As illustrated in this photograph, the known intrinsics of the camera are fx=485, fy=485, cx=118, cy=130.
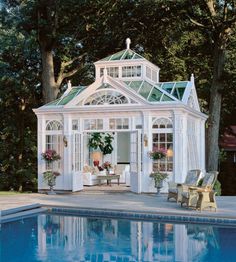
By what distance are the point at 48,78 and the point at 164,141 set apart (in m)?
8.29

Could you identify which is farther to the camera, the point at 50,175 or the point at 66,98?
the point at 66,98

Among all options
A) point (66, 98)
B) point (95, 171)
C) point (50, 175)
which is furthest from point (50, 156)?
point (95, 171)

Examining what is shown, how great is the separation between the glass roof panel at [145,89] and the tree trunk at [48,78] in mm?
6014

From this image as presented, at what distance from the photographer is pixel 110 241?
1006cm

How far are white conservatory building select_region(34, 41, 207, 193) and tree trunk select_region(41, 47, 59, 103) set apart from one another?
3.50 meters

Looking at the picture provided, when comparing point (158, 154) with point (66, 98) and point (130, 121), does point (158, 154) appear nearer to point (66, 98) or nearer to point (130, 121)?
point (130, 121)

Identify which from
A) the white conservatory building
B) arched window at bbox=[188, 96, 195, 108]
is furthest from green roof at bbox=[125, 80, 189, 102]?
arched window at bbox=[188, 96, 195, 108]

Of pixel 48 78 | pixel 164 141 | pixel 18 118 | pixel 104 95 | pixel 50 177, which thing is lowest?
pixel 50 177

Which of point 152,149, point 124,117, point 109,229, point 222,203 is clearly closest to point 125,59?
point 124,117

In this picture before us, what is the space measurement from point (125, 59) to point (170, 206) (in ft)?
24.2

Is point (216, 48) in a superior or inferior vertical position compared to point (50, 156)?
superior

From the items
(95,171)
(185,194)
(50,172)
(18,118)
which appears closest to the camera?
(185,194)

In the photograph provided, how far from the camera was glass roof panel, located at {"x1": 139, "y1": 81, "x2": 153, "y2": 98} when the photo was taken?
17.5 m

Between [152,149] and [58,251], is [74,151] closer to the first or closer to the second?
[152,149]
